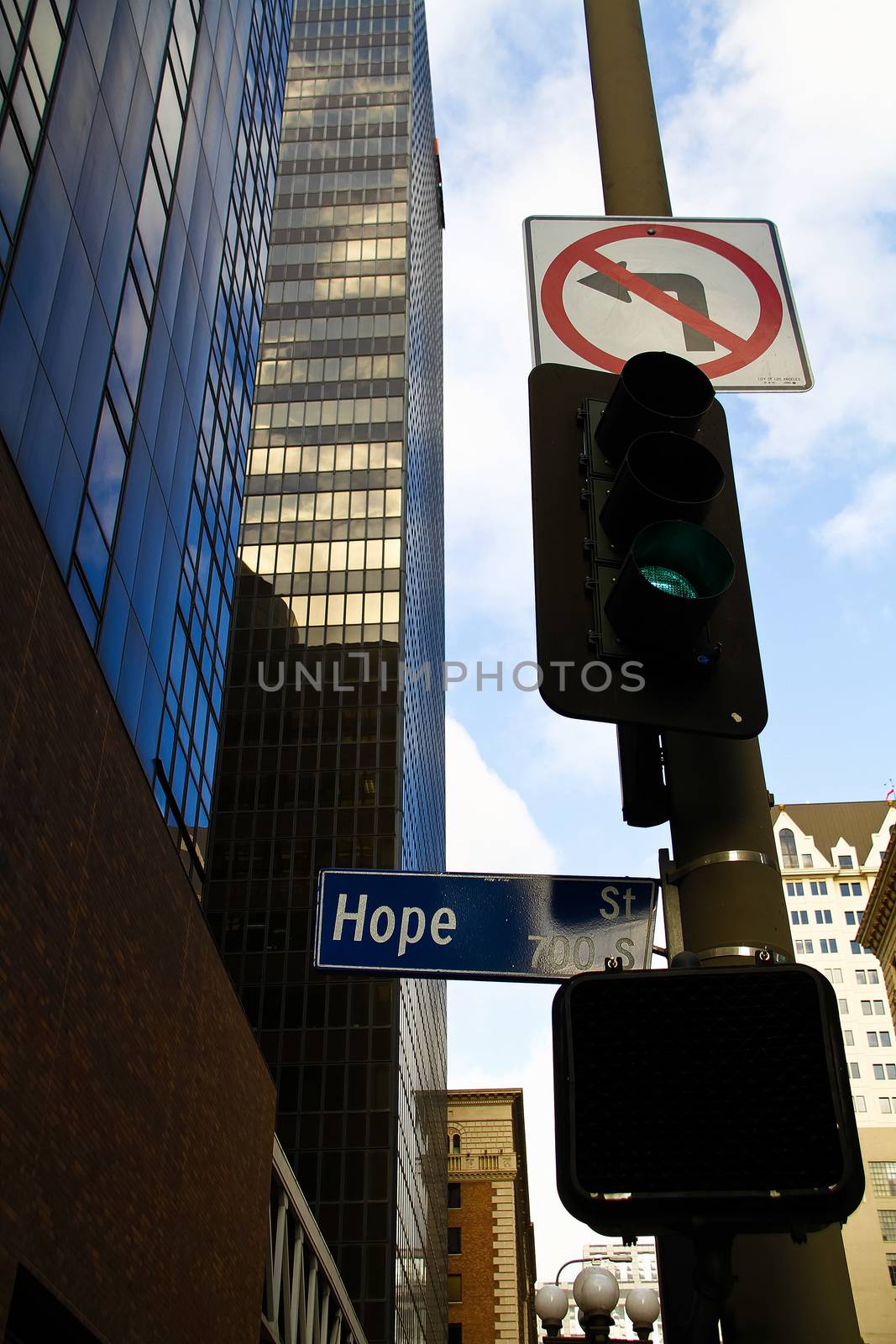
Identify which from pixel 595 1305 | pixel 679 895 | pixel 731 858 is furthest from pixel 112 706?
pixel 731 858

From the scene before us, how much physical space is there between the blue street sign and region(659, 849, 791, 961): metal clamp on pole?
2.10 feet

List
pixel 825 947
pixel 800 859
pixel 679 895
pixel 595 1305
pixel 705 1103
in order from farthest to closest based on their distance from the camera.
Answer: pixel 800 859 < pixel 825 947 < pixel 595 1305 < pixel 679 895 < pixel 705 1103

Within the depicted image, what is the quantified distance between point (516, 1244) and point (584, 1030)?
96.3 meters

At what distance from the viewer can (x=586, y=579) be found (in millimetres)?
3076

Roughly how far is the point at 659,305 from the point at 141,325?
21158 millimetres

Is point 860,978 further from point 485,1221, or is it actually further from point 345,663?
point 345,663

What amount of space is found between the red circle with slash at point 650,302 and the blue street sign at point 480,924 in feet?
6.10

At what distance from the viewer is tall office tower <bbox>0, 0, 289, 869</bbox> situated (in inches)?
673

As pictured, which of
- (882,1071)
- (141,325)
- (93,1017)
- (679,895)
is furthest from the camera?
(882,1071)

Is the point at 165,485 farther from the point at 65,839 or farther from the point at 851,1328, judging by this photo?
the point at 851,1328

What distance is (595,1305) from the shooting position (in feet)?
35.2

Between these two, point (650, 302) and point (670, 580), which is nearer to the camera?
point (670, 580)

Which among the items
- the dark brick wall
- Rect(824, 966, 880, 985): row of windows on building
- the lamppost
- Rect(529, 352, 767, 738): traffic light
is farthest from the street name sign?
Rect(824, 966, 880, 985): row of windows on building

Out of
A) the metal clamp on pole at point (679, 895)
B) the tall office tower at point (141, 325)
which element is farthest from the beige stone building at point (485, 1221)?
the metal clamp on pole at point (679, 895)
